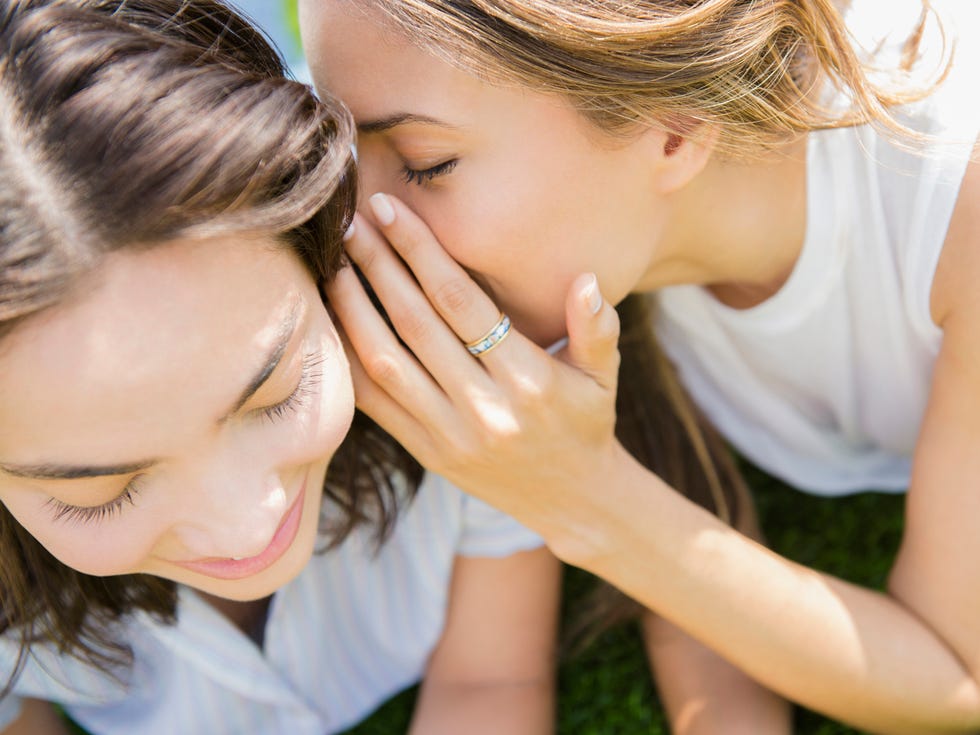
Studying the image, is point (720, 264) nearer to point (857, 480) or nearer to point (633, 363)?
point (633, 363)

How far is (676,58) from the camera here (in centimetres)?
183

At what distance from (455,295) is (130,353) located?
67 cm

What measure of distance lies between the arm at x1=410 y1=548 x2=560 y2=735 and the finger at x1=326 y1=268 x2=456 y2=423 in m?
0.60

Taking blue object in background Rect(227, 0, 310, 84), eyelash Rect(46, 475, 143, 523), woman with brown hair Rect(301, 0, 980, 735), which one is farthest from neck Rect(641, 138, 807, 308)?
blue object in background Rect(227, 0, 310, 84)

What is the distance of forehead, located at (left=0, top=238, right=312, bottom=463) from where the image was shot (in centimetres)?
142

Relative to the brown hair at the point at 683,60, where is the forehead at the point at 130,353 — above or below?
below

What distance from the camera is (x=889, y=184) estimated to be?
90.9 inches

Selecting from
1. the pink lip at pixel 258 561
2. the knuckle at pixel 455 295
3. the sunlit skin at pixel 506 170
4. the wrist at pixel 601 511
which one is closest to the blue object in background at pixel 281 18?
the sunlit skin at pixel 506 170

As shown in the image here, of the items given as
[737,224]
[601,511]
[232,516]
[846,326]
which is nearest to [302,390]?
[232,516]

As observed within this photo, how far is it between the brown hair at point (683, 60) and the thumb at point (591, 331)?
0.30 meters

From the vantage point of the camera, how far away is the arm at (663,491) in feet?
6.48

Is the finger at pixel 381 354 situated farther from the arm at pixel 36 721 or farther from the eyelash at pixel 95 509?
the arm at pixel 36 721

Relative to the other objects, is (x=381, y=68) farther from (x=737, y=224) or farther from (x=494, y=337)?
(x=737, y=224)

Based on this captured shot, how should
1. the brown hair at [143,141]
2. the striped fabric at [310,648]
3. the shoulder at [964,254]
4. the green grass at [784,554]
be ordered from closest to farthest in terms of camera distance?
1. the brown hair at [143,141]
2. the shoulder at [964,254]
3. the striped fabric at [310,648]
4. the green grass at [784,554]
